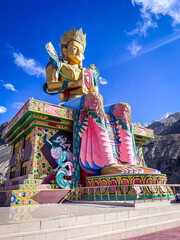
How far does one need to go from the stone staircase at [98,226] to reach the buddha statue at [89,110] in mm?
2708

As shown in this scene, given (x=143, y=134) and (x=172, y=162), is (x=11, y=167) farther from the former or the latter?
(x=172, y=162)

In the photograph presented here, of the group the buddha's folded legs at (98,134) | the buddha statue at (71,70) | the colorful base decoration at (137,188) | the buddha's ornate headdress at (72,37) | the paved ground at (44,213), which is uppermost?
the buddha's ornate headdress at (72,37)

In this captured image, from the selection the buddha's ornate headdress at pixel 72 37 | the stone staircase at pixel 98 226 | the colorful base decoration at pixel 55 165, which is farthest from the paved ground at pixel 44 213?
the buddha's ornate headdress at pixel 72 37

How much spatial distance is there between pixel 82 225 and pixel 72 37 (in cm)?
1009

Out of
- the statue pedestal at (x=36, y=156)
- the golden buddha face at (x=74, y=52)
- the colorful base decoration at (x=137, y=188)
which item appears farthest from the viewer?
the golden buddha face at (x=74, y=52)

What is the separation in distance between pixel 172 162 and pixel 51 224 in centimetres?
2219

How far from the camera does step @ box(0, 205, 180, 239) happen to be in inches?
92.0

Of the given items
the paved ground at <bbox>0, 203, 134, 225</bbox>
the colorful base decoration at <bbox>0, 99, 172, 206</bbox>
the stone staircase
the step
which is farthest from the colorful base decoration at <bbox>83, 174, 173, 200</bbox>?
the step

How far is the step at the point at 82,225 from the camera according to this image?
234 centimetres

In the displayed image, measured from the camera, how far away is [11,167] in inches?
382

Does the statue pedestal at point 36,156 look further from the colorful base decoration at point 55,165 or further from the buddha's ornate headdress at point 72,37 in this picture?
the buddha's ornate headdress at point 72,37

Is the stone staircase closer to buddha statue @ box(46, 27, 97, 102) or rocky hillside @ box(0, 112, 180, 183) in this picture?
buddha statue @ box(46, 27, 97, 102)

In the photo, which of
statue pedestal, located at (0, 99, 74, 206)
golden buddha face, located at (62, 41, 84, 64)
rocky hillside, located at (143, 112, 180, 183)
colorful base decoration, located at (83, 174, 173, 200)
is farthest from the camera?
rocky hillside, located at (143, 112, 180, 183)

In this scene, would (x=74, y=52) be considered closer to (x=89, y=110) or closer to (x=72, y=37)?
(x=72, y=37)
